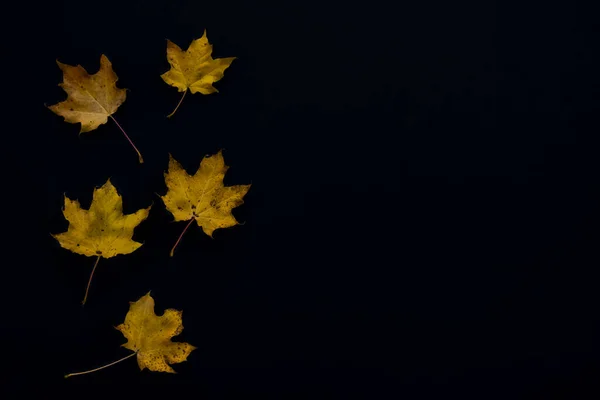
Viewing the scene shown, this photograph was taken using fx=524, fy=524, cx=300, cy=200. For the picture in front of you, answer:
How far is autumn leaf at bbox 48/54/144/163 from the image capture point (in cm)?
97

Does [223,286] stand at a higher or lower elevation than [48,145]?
lower

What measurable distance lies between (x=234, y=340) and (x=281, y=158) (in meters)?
0.37

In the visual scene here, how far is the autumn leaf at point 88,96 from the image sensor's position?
97 centimetres

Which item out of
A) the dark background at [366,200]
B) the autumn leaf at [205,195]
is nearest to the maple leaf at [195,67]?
the dark background at [366,200]

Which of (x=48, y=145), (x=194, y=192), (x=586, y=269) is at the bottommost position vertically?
(x=586, y=269)

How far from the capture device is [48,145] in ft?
3.30

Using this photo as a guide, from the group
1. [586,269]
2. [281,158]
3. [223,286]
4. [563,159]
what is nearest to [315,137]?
[281,158]

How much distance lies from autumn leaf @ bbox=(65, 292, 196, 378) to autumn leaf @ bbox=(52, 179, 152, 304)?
0.37 feet

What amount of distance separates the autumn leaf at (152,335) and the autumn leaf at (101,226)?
11 cm

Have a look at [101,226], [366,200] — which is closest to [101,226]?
[101,226]

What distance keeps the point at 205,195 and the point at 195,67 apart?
0.24m

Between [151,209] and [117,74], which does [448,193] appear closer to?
[151,209]

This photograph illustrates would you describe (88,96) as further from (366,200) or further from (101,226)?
(366,200)

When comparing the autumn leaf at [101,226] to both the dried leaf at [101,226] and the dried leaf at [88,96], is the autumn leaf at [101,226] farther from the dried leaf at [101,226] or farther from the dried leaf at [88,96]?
the dried leaf at [88,96]
